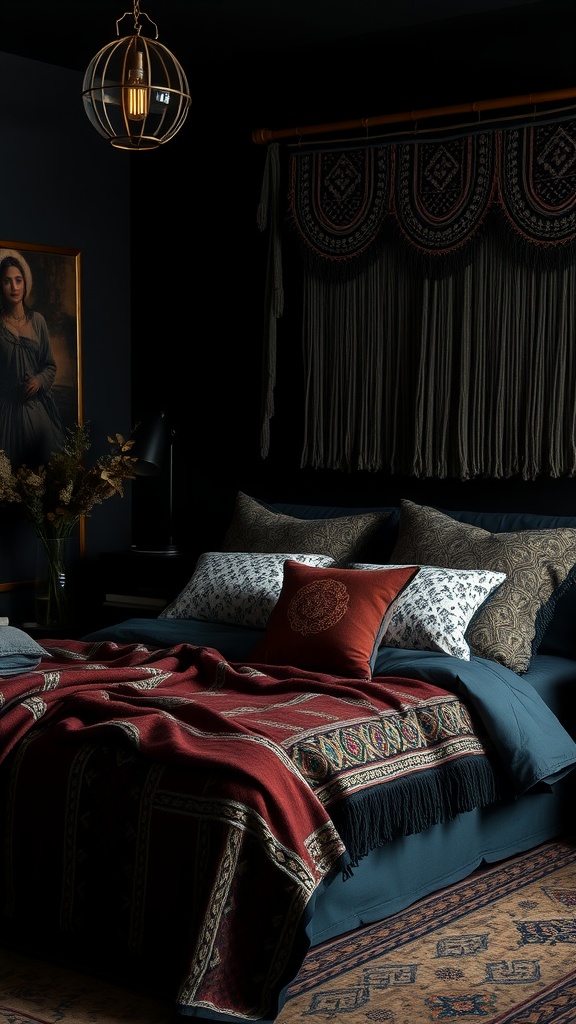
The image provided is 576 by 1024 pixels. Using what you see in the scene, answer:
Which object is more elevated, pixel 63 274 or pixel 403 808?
pixel 63 274

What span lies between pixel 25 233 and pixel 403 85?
1.78 meters

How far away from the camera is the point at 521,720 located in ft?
12.5

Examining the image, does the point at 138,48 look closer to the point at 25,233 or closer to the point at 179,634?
the point at 179,634

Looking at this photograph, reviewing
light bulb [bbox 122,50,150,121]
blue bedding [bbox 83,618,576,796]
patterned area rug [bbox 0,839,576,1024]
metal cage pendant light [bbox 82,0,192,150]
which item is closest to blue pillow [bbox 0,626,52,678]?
blue bedding [bbox 83,618,576,796]

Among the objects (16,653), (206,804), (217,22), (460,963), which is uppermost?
(217,22)

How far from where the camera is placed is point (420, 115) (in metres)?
5.10

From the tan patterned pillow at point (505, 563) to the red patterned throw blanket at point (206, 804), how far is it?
49 cm

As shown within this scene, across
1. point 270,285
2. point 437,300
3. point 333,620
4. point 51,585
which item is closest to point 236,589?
point 333,620

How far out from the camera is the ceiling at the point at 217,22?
5.01 m

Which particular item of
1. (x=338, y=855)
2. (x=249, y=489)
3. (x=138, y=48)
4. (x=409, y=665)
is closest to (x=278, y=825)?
(x=338, y=855)

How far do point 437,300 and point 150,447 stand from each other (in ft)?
4.81

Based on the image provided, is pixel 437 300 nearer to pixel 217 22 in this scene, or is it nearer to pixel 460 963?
pixel 217 22

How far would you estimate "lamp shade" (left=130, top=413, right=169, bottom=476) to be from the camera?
18.6ft

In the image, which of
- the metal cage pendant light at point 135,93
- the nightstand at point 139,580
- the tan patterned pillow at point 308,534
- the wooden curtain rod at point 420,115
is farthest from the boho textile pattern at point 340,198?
the metal cage pendant light at point 135,93
